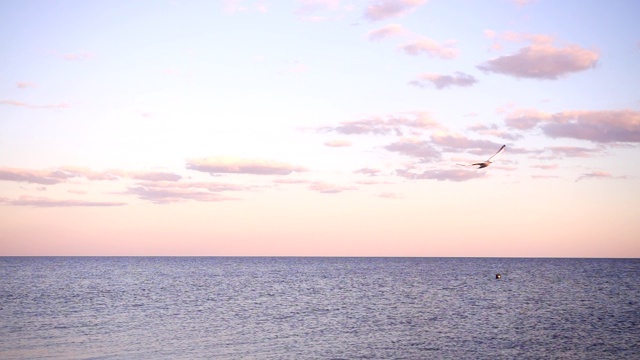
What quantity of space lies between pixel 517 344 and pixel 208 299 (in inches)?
1576

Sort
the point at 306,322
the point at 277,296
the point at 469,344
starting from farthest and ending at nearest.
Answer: the point at 277,296, the point at 306,322, the point at 469,344

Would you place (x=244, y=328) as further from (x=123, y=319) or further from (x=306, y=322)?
(x=123, y=319)

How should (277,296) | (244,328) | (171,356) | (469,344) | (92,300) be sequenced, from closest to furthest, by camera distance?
(171,356)
(469,344)
(244,328)
(92,300)
(277,296)

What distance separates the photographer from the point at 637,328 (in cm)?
5081

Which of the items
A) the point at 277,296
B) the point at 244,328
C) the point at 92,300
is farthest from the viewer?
the point at 277,296

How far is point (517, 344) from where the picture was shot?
43219 mm

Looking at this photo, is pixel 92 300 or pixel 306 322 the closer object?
pixel 306 322

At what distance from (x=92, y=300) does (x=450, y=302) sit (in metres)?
40.2

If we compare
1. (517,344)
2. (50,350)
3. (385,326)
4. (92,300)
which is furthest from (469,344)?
(92,300)

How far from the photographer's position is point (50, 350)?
37.4m

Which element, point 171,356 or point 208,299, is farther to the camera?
point 208,299

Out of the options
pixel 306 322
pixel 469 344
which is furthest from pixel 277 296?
pixel 469 344

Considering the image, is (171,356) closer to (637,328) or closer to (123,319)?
(123,319)

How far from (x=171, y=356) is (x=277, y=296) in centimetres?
4169
